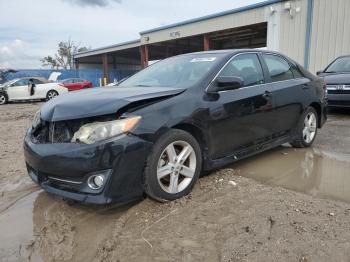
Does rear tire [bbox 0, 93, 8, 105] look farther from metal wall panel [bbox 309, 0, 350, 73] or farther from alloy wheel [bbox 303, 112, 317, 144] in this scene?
alloy wheel [bbox 303, 112, 317, 144]

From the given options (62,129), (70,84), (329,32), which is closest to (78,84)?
(70,84)

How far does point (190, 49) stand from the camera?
103 feet

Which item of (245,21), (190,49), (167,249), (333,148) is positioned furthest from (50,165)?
(190,49)

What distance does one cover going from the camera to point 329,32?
1395 cm

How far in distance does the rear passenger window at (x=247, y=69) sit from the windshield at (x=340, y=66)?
5693mm

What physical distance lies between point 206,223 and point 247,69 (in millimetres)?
2125

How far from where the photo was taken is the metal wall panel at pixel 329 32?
532 inches

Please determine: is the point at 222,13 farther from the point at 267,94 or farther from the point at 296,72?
the point at 267,94

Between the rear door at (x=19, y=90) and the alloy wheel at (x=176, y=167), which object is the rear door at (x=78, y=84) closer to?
the rear door at (x=19, y=90)

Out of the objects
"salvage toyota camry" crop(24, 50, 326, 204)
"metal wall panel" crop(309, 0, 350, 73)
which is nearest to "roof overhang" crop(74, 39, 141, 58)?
"metal wall panel" crop(309, 0, 350, 73)

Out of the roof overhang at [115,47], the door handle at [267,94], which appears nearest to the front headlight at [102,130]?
the door handle at [267,94]

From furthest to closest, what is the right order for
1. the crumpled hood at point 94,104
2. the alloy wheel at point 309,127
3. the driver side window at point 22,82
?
the driver side window at point 22,82
the alloy wheel at point 309,127
the crumpled hood at point 94,104

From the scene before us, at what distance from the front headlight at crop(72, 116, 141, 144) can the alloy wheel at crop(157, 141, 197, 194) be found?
44cm

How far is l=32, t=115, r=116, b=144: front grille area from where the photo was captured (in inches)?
113
